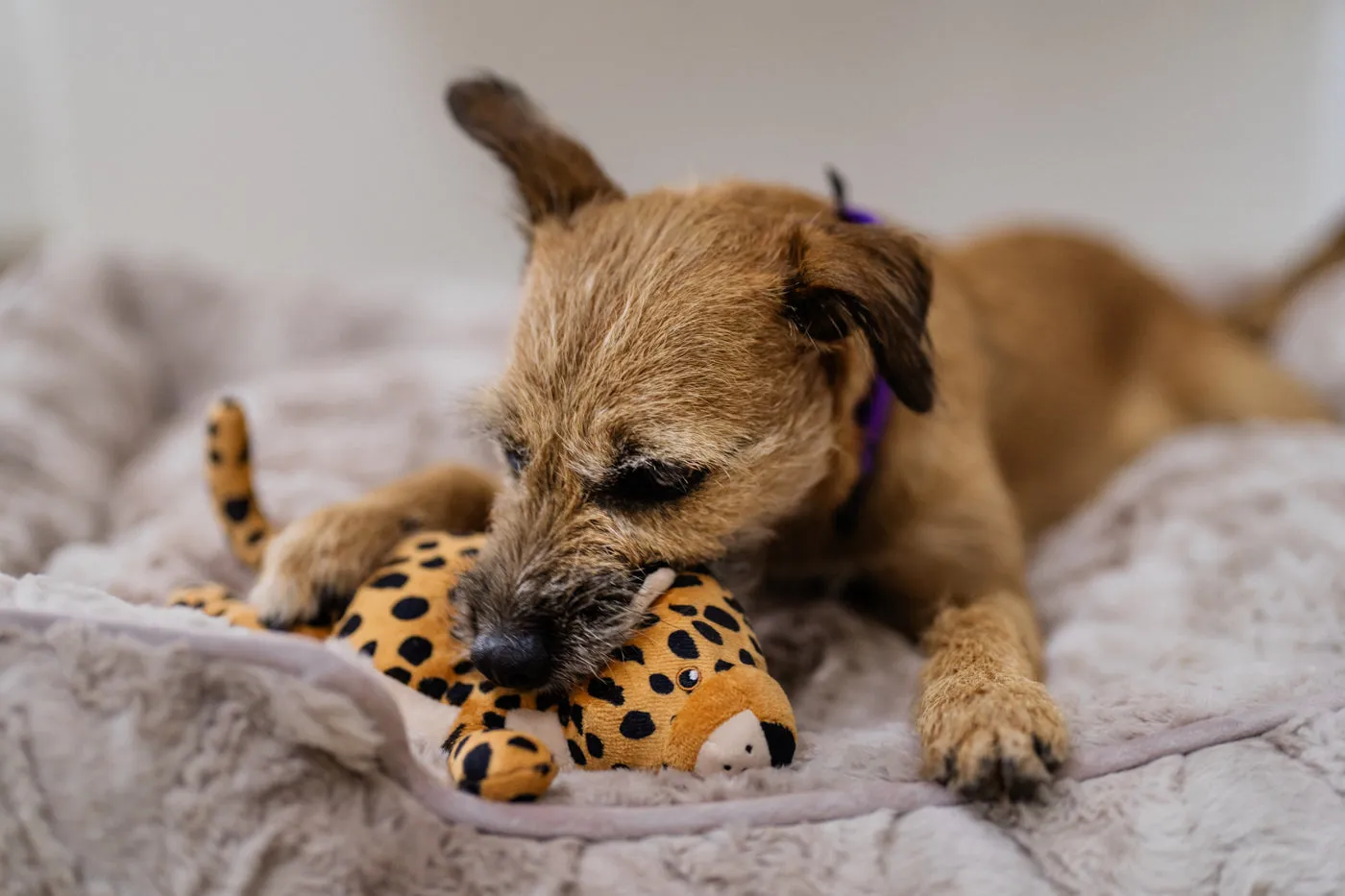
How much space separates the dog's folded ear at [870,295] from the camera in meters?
1.58

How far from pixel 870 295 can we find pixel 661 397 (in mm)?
351

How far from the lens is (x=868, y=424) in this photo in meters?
1.90

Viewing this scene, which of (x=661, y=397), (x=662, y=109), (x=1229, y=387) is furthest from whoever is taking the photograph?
(x=662, y=109)

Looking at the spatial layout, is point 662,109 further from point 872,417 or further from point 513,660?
point 513,660

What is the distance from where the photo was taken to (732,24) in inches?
156

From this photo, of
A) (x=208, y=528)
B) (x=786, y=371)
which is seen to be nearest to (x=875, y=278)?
(x=786, y=371)

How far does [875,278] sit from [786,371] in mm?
205

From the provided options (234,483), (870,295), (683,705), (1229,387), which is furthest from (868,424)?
(1229,387)

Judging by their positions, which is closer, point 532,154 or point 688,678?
point 688,678

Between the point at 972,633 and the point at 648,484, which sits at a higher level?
the point at 648,484

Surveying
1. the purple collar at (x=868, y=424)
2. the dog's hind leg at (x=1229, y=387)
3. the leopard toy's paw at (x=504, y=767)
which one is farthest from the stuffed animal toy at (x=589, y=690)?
the dog's hind leg at (x=1229, y=387)

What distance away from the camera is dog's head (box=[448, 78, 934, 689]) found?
1512 mm

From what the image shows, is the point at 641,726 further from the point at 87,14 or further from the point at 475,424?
the point at 87,14

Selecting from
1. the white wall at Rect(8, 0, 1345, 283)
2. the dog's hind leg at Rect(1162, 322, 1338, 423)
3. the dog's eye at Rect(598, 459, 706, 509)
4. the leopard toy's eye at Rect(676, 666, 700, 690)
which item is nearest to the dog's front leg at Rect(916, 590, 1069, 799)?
the leopard toy's eye at Rect(676, 666, 700, 690)
